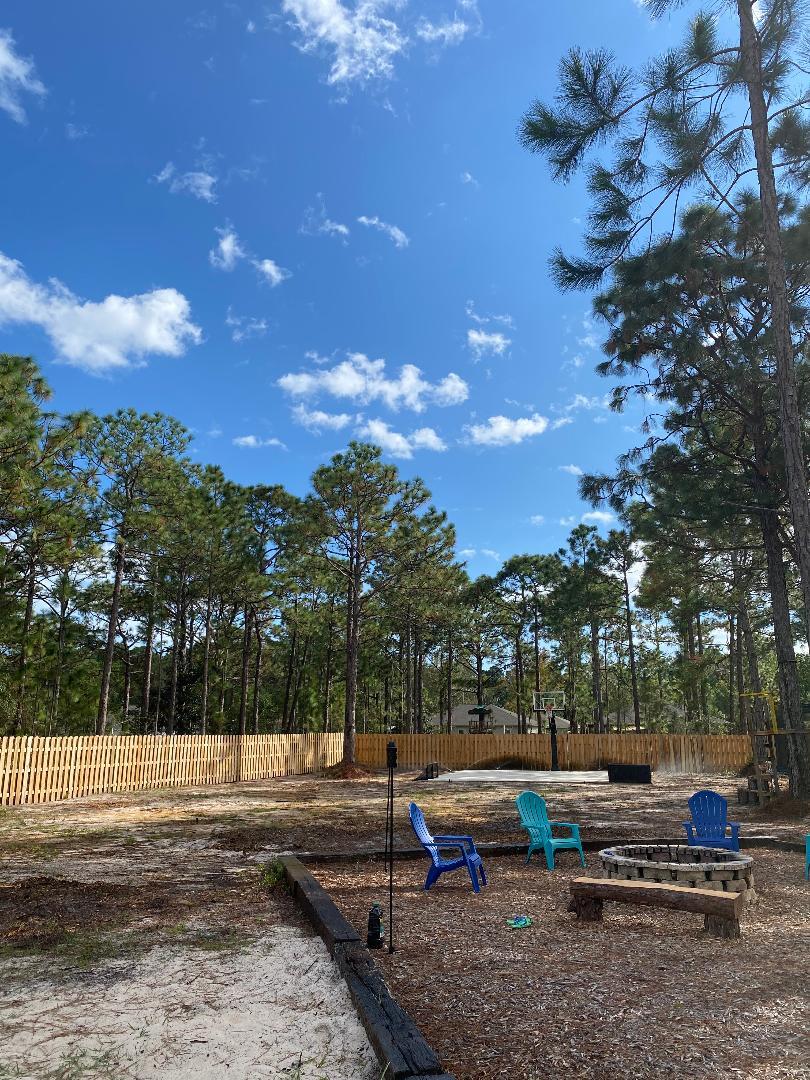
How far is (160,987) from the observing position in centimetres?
356

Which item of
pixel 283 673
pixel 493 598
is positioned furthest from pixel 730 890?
pixel 283 673

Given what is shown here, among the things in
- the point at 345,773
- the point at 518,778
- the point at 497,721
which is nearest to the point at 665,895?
the point at 518,778

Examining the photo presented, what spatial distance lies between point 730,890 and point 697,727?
38.6m

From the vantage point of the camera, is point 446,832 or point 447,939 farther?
point 446,832

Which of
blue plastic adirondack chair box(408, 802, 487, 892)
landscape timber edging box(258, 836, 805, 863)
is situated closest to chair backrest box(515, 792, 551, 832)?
landscape timber edging box(258, 836, 805, 863)

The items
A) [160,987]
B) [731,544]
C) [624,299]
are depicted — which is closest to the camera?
[160,987]

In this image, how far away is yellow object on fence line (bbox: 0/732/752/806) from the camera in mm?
13734

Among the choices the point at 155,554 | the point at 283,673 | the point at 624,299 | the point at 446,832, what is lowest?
the point at 446,832

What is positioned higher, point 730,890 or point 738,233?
point 738,233

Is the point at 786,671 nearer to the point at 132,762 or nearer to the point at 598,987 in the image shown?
the point at 598,987

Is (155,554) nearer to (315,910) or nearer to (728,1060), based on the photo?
(315,910)

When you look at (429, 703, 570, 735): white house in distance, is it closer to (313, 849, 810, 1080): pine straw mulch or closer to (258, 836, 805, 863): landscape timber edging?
(258, 836, 805, 863): landscape timber edging

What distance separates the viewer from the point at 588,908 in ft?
16.3

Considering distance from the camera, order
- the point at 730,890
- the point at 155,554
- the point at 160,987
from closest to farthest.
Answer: the point at 160,987 → the point at 730,890 → the point at 155,554
